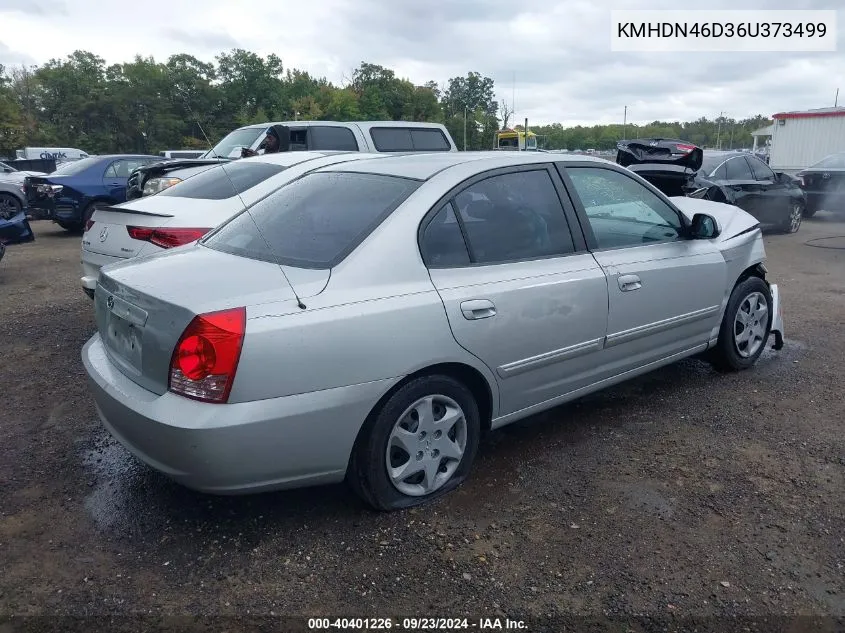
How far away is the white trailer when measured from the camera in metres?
20.1

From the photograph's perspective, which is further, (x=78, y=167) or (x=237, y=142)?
(x=78, y=167)

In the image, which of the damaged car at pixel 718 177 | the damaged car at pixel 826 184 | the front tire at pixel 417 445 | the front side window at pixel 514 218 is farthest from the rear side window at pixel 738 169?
the front tire at pixel 417 445

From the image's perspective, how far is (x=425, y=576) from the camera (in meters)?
2.63

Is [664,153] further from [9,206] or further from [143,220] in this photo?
[9,206]

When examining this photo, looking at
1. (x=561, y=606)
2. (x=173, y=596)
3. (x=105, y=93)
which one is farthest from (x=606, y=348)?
(x=105, y=93)

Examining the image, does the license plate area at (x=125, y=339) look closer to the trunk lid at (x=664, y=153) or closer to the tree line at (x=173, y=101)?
the trunk lid at (x=664, y=153)

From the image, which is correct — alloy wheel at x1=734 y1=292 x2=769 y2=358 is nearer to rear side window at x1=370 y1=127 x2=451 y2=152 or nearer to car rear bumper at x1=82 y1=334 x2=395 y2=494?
car rear bumper at x1=82 y1=334 x2=395 y2=494

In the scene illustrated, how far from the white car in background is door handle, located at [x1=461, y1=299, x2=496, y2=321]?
189cm

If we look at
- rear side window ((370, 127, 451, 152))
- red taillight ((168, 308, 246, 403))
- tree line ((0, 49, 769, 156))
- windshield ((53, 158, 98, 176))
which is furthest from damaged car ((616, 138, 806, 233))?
tree line ((0, 49, 769, 156))

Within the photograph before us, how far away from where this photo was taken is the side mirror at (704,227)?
4.20m

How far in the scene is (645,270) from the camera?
3.87 m

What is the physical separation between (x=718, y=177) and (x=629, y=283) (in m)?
8.73

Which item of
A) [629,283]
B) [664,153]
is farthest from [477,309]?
[664,153]

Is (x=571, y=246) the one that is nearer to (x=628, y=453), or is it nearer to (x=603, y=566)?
(x=628, y=453)
